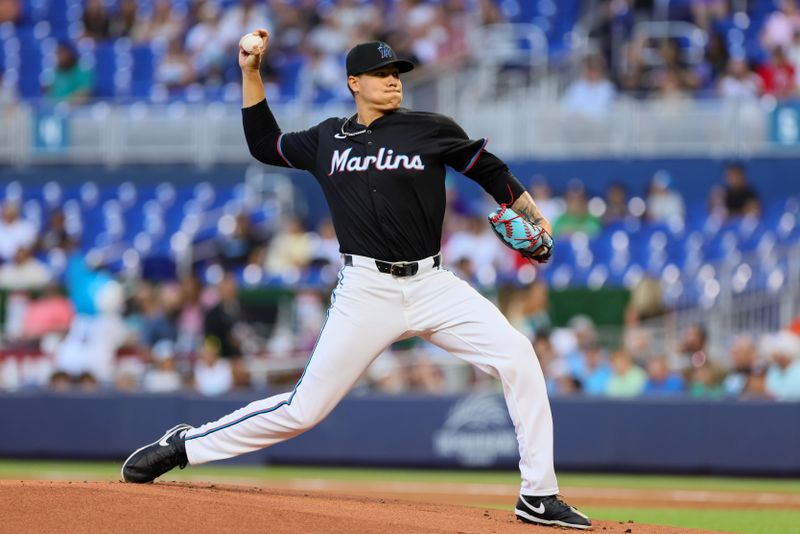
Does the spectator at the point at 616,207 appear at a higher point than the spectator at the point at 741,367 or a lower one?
higher

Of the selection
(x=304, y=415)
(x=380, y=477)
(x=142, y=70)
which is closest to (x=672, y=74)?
(x=380, y=477)

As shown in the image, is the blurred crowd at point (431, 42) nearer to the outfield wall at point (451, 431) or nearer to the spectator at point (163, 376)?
the outfield wall at point (451, 431)

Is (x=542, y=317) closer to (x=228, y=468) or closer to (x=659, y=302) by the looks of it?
(x=659, y=302)

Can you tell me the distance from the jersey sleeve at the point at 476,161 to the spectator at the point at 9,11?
16070 mm

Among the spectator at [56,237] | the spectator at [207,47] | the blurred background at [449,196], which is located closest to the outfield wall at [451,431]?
the blurred background at [449,196]

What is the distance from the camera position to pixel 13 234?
662 inches

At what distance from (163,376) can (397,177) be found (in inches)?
296

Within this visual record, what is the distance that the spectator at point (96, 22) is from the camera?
20.3m

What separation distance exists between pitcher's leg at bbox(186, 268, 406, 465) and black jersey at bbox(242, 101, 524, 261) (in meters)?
0.23

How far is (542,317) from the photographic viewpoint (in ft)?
44.1

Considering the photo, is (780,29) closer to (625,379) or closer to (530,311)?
(530,311)

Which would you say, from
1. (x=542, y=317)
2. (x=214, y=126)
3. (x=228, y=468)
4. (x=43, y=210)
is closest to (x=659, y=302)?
(x=542, y=317)

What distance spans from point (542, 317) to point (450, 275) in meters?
7.02

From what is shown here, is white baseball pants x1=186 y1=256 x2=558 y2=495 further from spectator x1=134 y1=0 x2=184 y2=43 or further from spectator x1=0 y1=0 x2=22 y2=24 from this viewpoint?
spectator x1=0 y1=0 x2=22 y2=24
